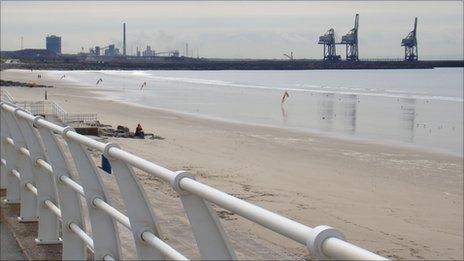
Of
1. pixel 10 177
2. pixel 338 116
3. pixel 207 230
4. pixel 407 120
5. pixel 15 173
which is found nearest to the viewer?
pixel 207 230

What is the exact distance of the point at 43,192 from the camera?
5.14 meters

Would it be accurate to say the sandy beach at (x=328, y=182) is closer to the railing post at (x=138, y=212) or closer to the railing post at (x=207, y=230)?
the railing post at (x=138, y=212)

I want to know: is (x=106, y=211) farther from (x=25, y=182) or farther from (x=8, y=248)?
(x=25, y=182)

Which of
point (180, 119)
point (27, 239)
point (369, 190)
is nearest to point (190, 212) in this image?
point (27, 239)

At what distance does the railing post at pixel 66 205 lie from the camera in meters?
4.31

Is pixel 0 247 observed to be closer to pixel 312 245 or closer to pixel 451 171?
pixel 312 245

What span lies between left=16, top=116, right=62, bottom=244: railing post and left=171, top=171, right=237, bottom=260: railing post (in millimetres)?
2937

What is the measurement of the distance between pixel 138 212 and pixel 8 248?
2668 mm

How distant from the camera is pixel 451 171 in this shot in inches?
727

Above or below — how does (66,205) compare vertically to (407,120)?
above

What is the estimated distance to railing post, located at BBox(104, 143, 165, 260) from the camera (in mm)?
2857

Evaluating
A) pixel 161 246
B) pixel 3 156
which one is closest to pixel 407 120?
pixel 3 156

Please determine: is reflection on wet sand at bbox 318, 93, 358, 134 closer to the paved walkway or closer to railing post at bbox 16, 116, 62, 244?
the paved walkway

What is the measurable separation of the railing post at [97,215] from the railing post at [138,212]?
2.00 ft
